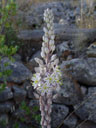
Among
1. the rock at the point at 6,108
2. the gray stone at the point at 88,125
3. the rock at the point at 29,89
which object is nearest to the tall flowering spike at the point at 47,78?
the gray stone at the point at 88,125

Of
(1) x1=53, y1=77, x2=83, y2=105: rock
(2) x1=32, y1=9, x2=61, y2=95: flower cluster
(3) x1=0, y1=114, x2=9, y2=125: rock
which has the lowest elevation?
(3) x1=0, y1=114, x2=9, y2=125: rock

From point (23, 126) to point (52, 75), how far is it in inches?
85.8

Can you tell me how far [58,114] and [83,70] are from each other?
0.99 metres

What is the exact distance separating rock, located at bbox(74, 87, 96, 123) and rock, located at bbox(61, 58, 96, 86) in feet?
0.58

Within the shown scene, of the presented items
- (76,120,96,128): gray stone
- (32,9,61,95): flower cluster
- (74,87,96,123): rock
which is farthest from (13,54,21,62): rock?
(32,9,61,95): flower cluster

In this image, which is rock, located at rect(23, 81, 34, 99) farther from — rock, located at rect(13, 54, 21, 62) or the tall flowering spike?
the tall flowering spike

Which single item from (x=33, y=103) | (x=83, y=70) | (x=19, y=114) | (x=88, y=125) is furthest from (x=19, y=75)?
(x=88, y=125)

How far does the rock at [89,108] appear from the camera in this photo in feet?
11.2

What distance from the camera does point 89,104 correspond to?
343 cm

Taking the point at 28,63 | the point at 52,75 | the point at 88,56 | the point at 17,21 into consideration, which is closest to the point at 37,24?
the point at 17,21

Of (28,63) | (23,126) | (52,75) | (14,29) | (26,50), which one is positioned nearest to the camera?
(52,75)

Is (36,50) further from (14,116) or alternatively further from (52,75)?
(52,75)

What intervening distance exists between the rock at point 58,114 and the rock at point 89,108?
0.79 ft

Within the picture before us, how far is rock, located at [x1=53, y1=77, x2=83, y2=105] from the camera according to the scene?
3.54 m
